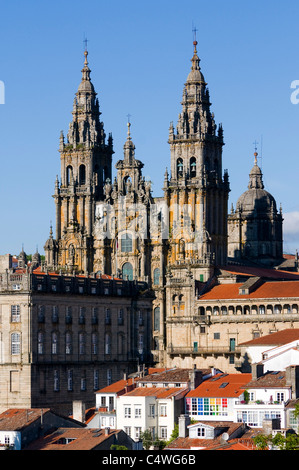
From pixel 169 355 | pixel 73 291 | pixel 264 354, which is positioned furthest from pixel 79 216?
pixel 264 354

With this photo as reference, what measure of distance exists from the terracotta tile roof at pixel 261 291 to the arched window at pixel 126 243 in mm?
18055

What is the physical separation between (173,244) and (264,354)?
48.7m

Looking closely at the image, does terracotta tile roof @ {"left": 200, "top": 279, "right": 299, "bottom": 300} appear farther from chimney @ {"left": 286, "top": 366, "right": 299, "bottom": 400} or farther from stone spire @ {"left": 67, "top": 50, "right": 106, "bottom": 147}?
chimney @ {"left": 286, "top": 366, "right": 299, "bottom": 400}

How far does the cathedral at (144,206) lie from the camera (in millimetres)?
173375

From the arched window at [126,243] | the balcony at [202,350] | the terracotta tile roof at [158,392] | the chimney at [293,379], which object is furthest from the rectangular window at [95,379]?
the arched window at [126,243]

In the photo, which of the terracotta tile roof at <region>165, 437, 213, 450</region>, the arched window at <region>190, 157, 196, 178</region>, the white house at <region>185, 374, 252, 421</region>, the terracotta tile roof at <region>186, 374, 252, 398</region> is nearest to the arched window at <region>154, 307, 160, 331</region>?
the arched window at <region>190, 157, 196, 178</region>

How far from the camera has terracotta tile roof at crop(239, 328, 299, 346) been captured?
136 meters

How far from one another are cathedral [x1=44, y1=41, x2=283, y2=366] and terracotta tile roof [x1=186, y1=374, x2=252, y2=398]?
4684cm

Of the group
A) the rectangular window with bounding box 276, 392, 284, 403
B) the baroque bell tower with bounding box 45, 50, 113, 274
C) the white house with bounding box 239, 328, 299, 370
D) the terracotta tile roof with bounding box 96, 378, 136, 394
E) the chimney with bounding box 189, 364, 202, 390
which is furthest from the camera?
the baroque bell tower with bounding box 45, 50, 113, 274

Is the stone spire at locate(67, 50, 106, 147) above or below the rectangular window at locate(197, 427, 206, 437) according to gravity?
above

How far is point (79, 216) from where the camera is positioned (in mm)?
184375

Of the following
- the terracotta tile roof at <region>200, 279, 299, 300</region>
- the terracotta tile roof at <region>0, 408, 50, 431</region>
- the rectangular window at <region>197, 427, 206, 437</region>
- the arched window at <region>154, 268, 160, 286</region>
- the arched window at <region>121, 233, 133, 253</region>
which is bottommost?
the rectangular window at <region>197, 427, 206, 437</region>

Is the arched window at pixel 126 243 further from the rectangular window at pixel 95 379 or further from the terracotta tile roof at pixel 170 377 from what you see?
the terracotta tile roof at pixel 170 377
